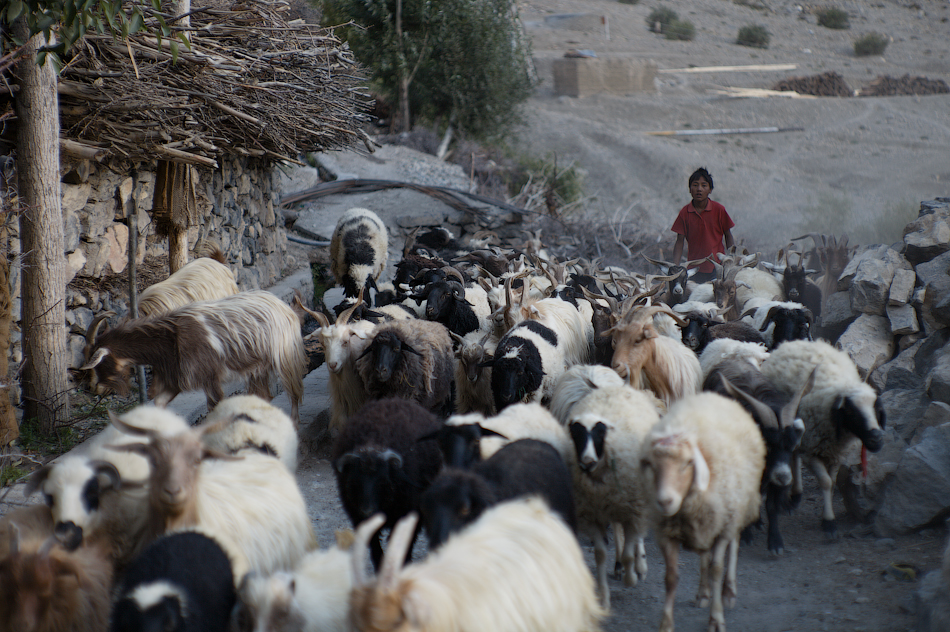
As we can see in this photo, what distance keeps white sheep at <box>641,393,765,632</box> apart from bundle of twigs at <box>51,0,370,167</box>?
421 cm

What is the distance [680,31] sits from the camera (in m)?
49.4

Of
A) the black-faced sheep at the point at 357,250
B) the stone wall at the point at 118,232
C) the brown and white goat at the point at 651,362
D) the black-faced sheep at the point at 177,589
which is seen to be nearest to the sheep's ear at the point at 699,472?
the brown and white goat at the point at 651,362

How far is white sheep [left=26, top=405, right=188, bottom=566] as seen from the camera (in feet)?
9.40

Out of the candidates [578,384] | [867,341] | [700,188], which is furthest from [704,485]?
[700,188]

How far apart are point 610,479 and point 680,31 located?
171 ft

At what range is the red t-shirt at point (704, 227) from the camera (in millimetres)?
8625

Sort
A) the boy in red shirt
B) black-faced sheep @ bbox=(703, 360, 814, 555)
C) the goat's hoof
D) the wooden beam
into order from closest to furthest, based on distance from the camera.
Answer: black-faced sheep @ bbox=(703, 360, 814, 555) → the goat's hoof → the boy in red shirt → the wooden beam

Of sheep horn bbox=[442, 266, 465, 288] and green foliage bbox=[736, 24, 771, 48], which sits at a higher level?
green foliage bbox=[736, 24, 771, 48]

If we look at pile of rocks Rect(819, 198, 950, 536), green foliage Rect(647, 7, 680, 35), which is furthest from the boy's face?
green foliage Rect(647, 7, 680, 35)

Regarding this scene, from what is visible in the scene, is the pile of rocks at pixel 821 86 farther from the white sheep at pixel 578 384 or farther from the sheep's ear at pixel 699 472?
the sheep's ear at pixel 699 472

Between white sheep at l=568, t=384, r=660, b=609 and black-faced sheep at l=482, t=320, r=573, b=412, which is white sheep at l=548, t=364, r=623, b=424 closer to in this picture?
black-faced sheep at l=482, t=320, r=573, b=412

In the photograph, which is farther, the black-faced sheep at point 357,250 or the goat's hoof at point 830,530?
the black-faced sheep at point 357,250

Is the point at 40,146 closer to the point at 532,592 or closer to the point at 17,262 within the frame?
the point at 17,262

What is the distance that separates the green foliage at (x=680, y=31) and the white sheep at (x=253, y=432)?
166 ft
